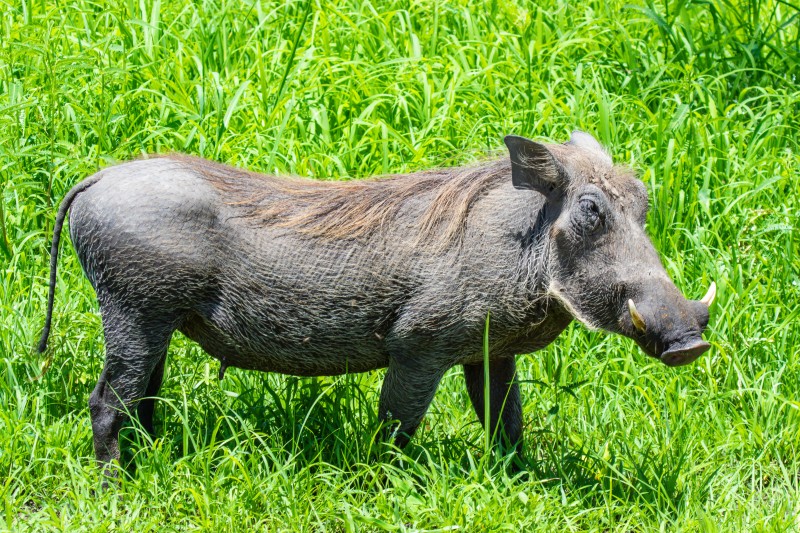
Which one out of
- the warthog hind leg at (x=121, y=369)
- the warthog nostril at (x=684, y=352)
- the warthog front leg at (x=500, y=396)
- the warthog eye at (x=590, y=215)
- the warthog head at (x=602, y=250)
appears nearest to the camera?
the warthog nostril at (x=684, y=352)

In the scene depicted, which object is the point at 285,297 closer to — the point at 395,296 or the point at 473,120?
the point at 395,296

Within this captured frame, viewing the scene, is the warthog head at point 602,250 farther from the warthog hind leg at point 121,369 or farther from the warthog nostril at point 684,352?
the warthog hind leg at point 121,369

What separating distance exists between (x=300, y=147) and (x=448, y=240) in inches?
68.6

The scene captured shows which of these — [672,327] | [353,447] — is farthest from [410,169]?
[672,327]

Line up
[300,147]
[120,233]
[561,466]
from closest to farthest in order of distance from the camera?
[120,233] < [561,466] < [300,147]

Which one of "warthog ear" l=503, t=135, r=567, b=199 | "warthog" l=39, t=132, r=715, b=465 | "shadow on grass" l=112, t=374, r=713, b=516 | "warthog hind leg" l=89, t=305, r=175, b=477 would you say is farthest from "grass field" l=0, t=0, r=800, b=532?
"warthog ear" l=503, t=135, r=567, b=199

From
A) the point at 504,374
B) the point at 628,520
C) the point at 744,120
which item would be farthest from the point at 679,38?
the point at 628,520

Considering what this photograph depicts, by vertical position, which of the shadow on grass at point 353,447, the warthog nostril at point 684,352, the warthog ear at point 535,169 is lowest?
the shadow on grass at point 353,447

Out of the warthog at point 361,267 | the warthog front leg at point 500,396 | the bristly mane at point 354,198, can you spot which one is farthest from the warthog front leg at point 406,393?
the bristly mane at point 354,198

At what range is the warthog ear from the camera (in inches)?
142

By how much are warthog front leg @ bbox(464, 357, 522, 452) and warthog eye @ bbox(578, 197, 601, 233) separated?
666 millimetres

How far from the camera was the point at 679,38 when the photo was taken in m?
5.93

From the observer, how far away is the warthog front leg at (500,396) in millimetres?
4008

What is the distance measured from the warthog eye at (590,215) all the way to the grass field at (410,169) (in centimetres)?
65
